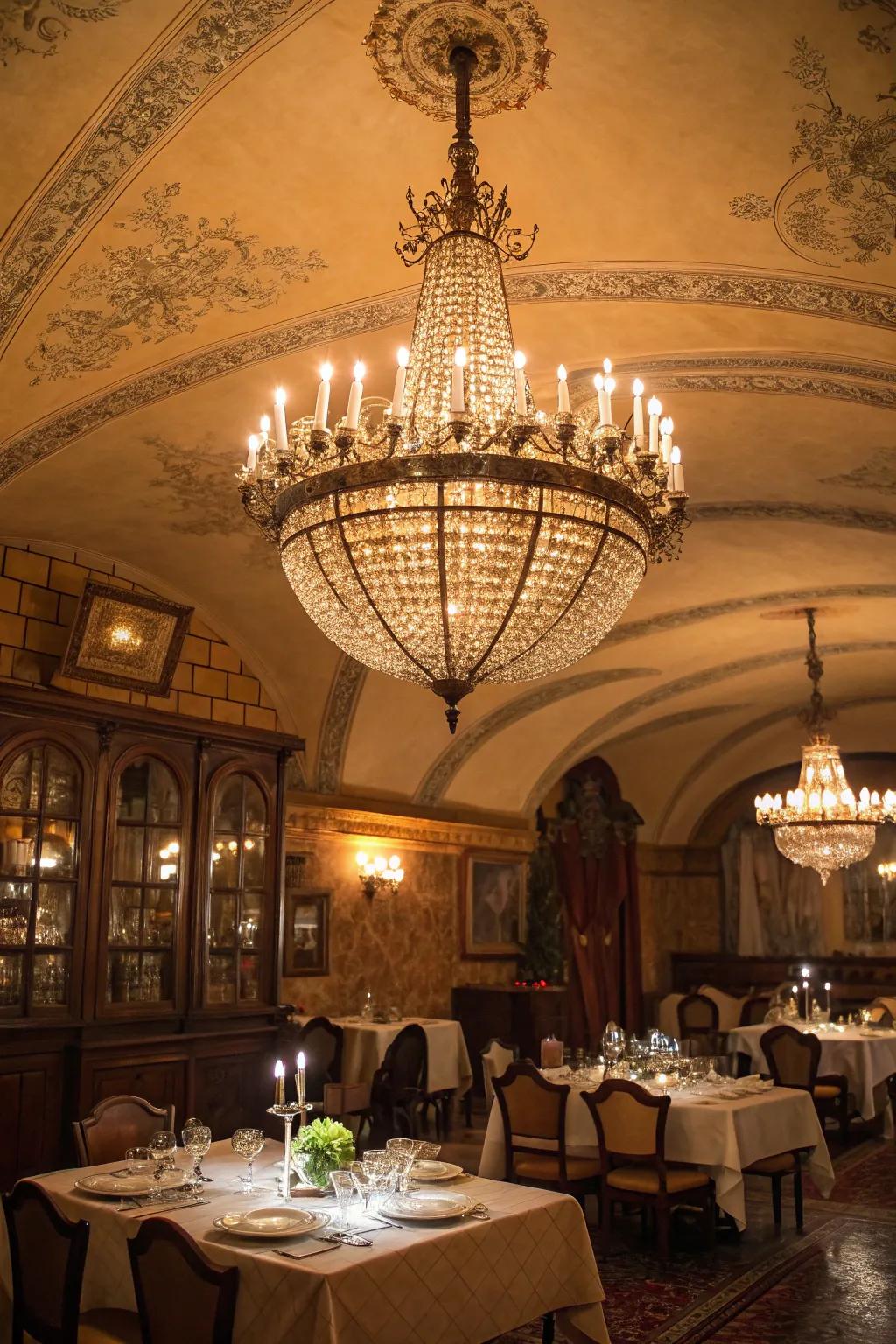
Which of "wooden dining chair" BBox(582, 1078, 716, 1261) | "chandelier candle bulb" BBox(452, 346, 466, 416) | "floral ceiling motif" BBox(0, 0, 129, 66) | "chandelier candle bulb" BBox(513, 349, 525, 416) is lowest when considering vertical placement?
"wooden dining chair" BBox(582, 1078, 716, 1261)

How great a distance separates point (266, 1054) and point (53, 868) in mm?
2152

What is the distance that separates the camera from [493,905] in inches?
504

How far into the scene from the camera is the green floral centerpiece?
4.02 meters

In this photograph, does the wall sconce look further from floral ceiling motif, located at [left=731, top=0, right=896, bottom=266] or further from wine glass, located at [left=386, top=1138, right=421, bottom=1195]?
floral ceiling motif, located at [left=731, top=0, right=896, bottom=266]

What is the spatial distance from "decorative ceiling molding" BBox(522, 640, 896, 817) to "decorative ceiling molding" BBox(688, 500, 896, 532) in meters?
4.07

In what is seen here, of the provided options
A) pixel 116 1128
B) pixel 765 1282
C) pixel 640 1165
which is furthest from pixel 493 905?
pixel 116 1128

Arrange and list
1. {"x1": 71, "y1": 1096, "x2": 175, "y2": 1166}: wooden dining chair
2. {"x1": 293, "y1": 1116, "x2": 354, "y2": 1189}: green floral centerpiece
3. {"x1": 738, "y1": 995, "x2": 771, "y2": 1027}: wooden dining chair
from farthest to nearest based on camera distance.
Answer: {"x1": 738, "y1": 995, "x2": 771, "y2": 1027}: wooden dining chair, {"x1": 71, "y1": 1096, "x2": 175, "y2": 1166}: wooden dining chair, {"x1": 293, "y1": 1116, "x2": 354, "y2": 1189}: green floral centerpiece

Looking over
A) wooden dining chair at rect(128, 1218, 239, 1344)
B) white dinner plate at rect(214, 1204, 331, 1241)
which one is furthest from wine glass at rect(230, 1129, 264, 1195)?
wooden dining chair at rect(128, 1218, 239, 1344)

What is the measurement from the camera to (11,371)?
5.36 m

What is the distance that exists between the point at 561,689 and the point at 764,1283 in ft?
21.5

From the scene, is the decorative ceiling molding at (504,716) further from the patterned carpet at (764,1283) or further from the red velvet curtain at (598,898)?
the patterned carpet at (764,1283)

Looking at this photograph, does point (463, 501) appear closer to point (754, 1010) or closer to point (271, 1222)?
point (271, 1222)

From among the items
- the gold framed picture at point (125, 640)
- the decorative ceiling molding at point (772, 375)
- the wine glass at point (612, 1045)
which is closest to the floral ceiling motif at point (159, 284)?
the decorative ceiling molding at point (772, 375)

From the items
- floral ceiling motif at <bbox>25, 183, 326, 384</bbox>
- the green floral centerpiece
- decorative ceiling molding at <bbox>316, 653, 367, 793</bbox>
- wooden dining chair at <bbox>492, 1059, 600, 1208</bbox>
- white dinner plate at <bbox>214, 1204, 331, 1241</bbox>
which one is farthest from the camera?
decorative ceiling molding at <bbox>316, 653, 367, 793</bbox>
